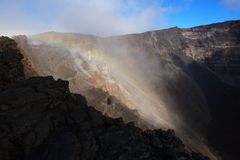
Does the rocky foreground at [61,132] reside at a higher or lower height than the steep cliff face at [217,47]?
higher

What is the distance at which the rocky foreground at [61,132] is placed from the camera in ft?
64.9

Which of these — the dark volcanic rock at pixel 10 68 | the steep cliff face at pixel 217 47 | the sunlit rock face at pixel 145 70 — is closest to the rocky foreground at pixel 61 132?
the dark volcanic rock at pixel 10 68

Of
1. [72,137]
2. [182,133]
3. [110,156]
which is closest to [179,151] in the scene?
[110,156]

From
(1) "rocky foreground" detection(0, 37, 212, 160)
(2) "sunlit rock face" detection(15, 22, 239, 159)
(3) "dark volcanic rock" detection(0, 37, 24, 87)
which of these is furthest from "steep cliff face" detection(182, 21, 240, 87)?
(1) "rocky foreground" detection(0, 37, 212, 160)

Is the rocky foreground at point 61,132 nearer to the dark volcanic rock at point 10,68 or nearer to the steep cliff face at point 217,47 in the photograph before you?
the dark volcanic rock at point 10,68

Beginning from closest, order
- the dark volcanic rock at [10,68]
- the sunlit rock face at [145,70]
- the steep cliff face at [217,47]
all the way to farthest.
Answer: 1. the dark volcanic rock at [10,68]
2. the sunlit rock face at [145,70]
3. the steep cliff face at [217,47]

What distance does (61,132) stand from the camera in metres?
21.2

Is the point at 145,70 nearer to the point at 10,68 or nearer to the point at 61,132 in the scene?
the point at 10,68

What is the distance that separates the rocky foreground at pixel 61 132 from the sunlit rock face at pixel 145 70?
24386 millimetres

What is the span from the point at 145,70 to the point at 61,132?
78794 millimetres

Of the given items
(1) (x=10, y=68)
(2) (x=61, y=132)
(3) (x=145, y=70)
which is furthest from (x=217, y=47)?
(2) (x=61, y=132)

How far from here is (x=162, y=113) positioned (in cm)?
7844

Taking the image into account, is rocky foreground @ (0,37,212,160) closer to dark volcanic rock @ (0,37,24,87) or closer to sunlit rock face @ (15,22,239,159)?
dark volcanic rock @ (0,37,24,87)

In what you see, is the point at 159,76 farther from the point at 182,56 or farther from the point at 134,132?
the point at 134,132
